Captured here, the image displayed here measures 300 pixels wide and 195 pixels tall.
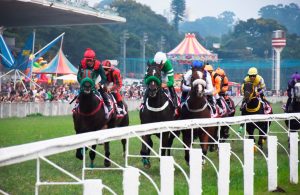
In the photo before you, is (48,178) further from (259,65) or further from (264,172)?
(259,65)

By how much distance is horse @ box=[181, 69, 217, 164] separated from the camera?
13414 millimetres

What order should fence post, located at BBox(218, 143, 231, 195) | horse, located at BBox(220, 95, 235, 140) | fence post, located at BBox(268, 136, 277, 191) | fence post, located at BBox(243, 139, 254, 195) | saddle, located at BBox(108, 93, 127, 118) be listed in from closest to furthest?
fence post, located at BBox(218, 143, 231, 195) < fence post, located at BBox(243, 139, 254, 195) < fence post, located at BBox(268, 136, 277, 191) < saddle, located at BBox(108, 93, 127, 118) < horse, located at BBox(220, 95, 235, 140)

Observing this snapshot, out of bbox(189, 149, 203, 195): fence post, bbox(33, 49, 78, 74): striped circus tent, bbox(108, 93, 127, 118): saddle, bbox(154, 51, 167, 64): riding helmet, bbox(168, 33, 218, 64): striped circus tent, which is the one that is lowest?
bbox(189, 149, 203, 195): fence post

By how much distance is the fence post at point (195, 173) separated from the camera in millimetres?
8062

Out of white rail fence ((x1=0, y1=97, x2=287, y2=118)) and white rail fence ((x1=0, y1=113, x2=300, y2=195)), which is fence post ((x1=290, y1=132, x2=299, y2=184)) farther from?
white rail fence ((x1=0, y1=97, x2=287, y2=118))

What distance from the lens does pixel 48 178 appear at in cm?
1156

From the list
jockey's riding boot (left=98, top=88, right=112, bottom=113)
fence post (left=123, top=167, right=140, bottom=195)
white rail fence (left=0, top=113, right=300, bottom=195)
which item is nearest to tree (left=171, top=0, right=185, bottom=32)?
jockey's riding boot (left=98, top=88, right=112, bottom=113)

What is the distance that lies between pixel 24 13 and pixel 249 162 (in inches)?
1325

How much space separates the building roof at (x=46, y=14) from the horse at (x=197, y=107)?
2477 cm

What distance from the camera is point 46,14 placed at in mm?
43125

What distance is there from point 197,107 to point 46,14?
3036 cm

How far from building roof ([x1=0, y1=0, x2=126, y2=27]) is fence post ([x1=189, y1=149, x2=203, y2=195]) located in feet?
98.9

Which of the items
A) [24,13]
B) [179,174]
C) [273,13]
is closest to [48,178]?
[179,174]

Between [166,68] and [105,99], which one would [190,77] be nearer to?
[166,68]
